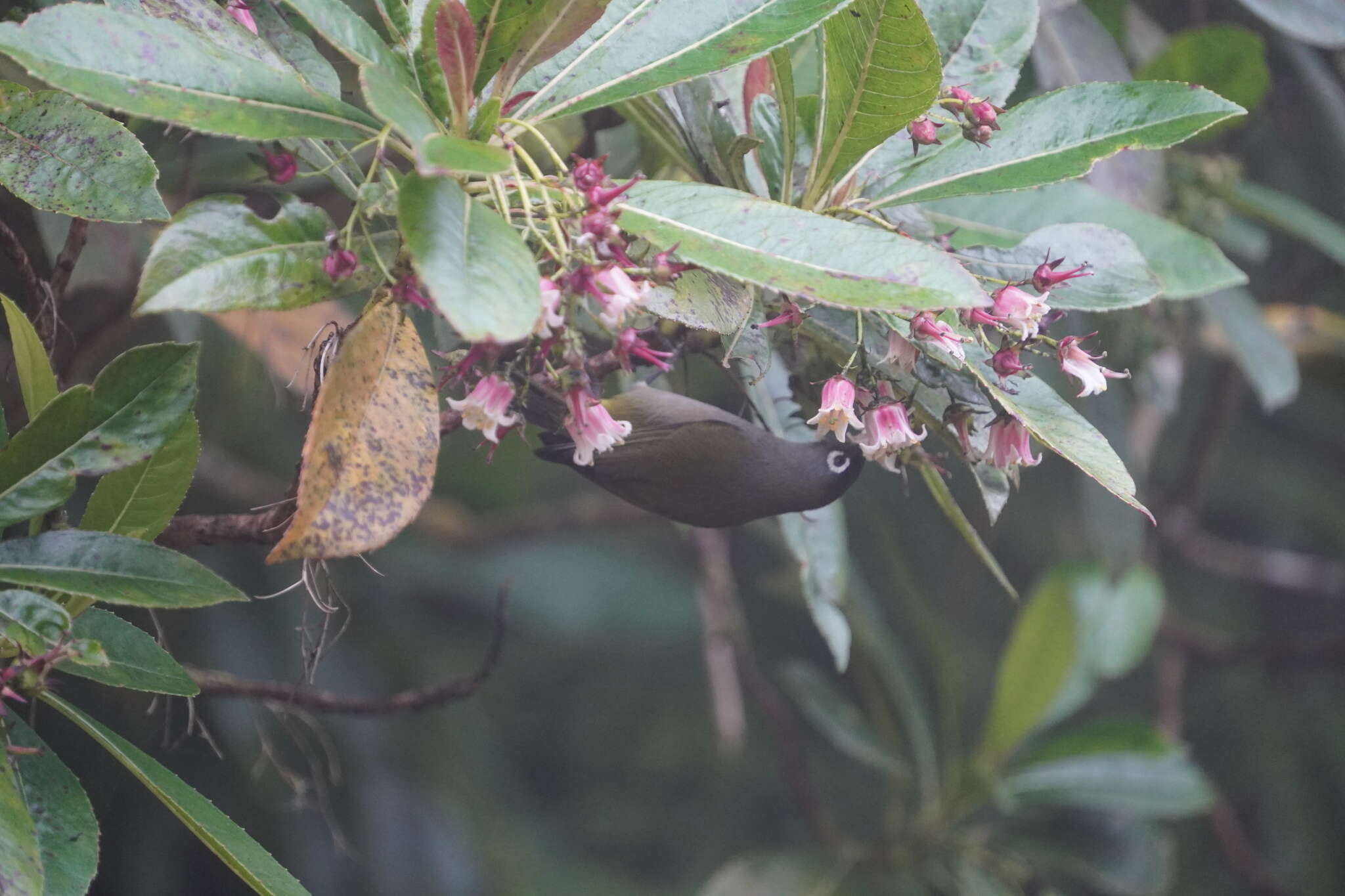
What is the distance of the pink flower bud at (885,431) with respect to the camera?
0.72 m

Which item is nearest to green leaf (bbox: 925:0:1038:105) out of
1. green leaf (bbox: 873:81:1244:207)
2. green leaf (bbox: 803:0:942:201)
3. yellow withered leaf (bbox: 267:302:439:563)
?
green leaf (bbox: 873:81:1244:207)

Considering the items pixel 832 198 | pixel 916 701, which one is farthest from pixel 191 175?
pixel 916 701

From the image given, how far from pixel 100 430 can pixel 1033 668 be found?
170 cm

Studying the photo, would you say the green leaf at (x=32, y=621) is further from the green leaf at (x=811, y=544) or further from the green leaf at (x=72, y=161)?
the green leaf at (x=811, y=544)

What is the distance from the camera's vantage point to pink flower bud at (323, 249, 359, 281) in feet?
1.99

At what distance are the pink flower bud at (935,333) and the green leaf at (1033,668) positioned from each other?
1382 mm

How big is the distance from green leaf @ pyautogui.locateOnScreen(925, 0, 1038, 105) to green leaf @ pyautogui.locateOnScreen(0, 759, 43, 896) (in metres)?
0.85

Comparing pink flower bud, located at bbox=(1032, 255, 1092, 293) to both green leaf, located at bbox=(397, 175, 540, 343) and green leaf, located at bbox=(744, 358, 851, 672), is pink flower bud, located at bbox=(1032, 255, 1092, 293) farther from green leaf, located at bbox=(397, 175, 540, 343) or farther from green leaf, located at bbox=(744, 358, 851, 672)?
green leaf, located at bbox=(397, 175, 540, 343)

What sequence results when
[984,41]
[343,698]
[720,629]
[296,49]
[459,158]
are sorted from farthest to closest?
[720,629] → [343,698] → [984,41] → [296,49] → [459,158]

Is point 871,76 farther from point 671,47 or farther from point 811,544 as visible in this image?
point 811,544

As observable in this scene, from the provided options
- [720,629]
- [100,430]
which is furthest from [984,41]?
[720,629]

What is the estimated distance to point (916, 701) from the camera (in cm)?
215

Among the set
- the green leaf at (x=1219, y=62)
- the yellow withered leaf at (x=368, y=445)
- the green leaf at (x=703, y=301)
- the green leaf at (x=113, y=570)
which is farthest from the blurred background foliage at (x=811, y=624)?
the green leaf at (x=703, y=301)

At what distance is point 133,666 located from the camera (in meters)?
0.70
